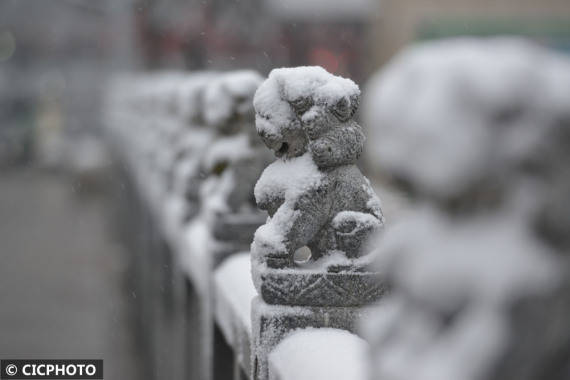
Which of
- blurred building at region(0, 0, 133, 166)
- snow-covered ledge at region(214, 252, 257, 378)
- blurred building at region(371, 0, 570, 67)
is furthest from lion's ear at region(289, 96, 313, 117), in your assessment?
blurred building at region(0, 0, 133, 166)

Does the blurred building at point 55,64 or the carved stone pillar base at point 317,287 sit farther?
the blurred building at point 55,64

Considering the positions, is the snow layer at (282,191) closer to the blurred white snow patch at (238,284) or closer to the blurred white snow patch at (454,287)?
the blurred white snow patch at (238,284)

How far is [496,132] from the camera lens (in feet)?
5.32

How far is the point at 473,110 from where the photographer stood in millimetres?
1636

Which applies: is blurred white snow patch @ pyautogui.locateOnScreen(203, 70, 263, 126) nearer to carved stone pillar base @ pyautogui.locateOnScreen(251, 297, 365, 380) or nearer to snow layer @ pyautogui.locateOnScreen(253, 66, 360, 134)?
snow layer @ pyautogui.locateOnScreen(253, 66, 360, 134)

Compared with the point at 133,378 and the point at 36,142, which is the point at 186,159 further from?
the point at 36,142

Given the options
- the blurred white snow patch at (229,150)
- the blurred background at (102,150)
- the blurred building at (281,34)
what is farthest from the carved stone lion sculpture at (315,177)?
the blurred building at (281,34)

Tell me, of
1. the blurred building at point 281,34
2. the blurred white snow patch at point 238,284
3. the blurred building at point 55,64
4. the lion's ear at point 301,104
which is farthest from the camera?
the blurred building at point 55,64

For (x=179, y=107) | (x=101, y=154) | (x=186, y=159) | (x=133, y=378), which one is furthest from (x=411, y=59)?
(x=101, y=154)

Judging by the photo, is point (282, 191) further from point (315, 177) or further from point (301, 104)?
point (301, 104)

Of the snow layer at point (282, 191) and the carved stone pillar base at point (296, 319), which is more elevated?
the snow layer at point (282, 191)

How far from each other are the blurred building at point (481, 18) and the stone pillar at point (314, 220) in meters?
22.3

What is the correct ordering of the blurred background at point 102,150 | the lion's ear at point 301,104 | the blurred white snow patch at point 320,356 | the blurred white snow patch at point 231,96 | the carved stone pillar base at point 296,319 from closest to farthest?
1. the blurred white snow patch at point 320,356
2. the carved stone pillar base at point 296,319
3. the lion's ear at point 301,104
4. the blurred white snow patch at point 231,96
5. the blurred background at point 102,150

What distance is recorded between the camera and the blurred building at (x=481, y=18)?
25.7 metres
